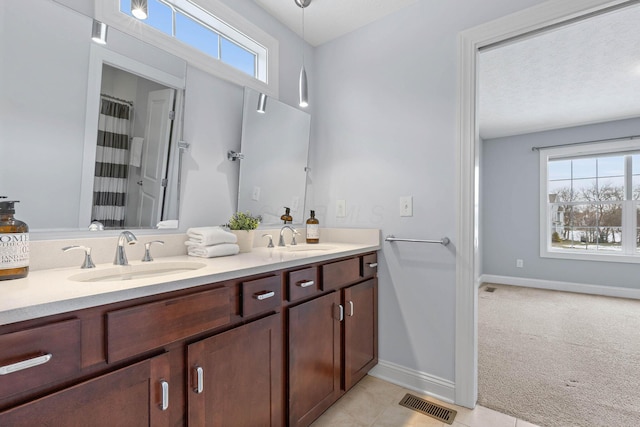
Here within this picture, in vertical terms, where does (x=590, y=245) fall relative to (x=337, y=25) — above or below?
below

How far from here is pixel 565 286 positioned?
4602 millimetres

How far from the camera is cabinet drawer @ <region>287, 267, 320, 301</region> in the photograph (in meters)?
1.42

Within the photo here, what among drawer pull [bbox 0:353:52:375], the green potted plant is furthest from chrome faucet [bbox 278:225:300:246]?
drawer pull [bbox 0:353:52:375]

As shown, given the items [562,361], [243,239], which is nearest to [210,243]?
[243,239]

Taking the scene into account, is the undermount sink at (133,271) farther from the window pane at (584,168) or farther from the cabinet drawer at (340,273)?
the window pane at (584,168)

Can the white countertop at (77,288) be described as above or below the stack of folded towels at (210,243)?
below

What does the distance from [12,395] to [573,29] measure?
356 cm

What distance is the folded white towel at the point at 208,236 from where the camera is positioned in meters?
1.52

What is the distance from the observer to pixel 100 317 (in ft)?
2.68

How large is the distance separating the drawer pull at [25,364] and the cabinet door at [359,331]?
1316 mm

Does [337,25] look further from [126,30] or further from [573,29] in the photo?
[573,29]

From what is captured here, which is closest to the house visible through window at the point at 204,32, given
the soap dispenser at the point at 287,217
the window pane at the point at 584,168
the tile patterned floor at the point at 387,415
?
the soap dispenser at the point at 287,217

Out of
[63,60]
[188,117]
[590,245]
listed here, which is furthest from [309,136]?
[590,245]

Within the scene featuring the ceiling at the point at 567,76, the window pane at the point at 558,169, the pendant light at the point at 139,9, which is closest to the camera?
the pendant light at the point at 139,9
